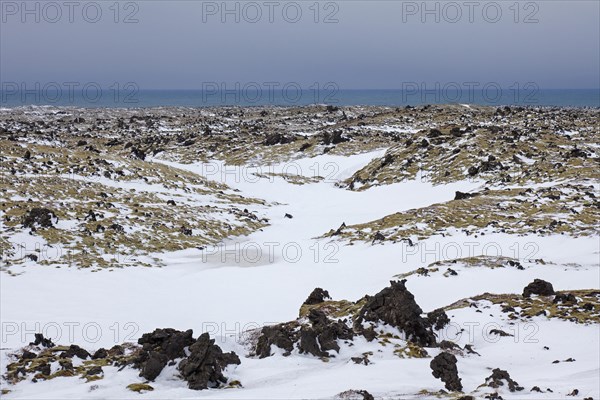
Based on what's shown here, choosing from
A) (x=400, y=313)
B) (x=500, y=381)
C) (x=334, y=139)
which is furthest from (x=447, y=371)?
(x=334, y=139)

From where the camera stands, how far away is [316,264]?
25172mm

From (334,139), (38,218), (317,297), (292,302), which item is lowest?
(292,302)

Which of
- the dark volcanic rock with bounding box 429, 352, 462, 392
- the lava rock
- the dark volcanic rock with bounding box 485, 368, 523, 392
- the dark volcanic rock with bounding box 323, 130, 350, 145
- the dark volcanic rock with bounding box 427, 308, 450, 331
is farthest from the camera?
the dark volcanic rock with bounding box 323, 130, 350, 145

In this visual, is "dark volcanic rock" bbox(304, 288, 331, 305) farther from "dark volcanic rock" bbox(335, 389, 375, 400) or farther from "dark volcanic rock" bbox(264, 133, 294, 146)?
"dark volcanic rock" bbox(264, 133, 294, 146)

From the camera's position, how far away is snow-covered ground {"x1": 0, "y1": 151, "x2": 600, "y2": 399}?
10375mm

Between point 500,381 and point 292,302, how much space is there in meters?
11.1

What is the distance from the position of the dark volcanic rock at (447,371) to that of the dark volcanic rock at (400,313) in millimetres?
2808

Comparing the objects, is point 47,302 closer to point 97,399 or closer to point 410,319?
point 97,399

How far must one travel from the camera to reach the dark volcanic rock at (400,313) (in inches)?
531

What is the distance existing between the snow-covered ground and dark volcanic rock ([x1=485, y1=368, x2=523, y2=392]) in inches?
9.4

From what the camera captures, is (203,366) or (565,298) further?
(565,298)

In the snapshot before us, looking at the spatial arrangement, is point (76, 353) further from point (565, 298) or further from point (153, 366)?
point (565, 298)

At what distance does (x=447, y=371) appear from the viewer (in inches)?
403

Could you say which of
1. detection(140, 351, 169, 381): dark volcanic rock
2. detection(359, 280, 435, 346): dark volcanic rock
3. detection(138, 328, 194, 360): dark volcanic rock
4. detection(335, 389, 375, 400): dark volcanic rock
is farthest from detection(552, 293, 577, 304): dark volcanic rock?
detection(140, 351, 169, 381): dark volcanic rock
